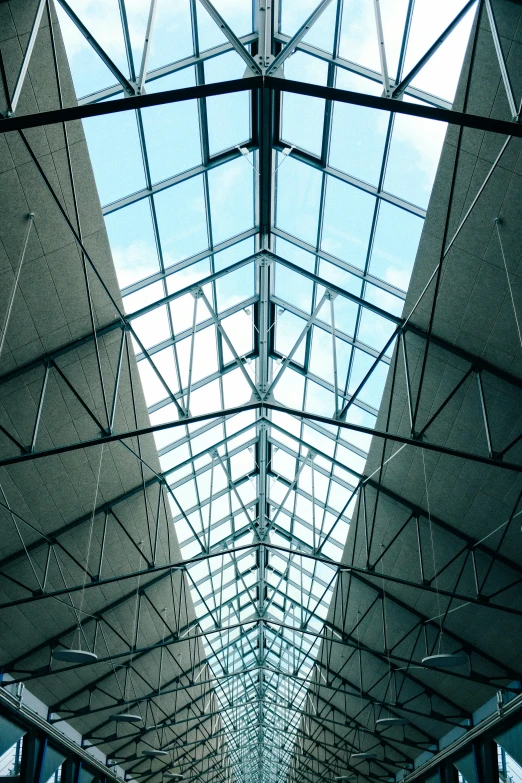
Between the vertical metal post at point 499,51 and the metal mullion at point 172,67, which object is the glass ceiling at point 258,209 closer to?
the metal mullion at point 172,67

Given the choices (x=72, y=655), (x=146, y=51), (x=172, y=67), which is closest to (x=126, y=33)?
(x=172, y=67)

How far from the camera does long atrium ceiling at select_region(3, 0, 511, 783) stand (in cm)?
1420

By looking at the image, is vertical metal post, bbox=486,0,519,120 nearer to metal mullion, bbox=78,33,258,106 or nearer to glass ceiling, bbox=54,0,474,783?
glass ceiling, bbox=54,0,474,783

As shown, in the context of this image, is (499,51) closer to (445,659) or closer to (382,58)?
(382,58)

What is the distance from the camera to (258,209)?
65.5 feet

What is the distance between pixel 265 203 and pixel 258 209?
701 mm

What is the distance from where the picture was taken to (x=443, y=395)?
20.1 m

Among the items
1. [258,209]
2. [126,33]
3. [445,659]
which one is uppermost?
[258,209]

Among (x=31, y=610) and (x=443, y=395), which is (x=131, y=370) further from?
(x=31, y=610)

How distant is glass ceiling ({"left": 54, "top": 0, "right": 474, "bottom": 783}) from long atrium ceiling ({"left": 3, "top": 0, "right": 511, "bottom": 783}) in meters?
0.05

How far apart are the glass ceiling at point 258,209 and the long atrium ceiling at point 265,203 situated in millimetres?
48

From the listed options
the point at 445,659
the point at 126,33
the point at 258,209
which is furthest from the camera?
the point at 445,659

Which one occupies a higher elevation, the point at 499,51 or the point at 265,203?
the point at 265,203

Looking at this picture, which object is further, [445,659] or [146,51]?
[445,659]
